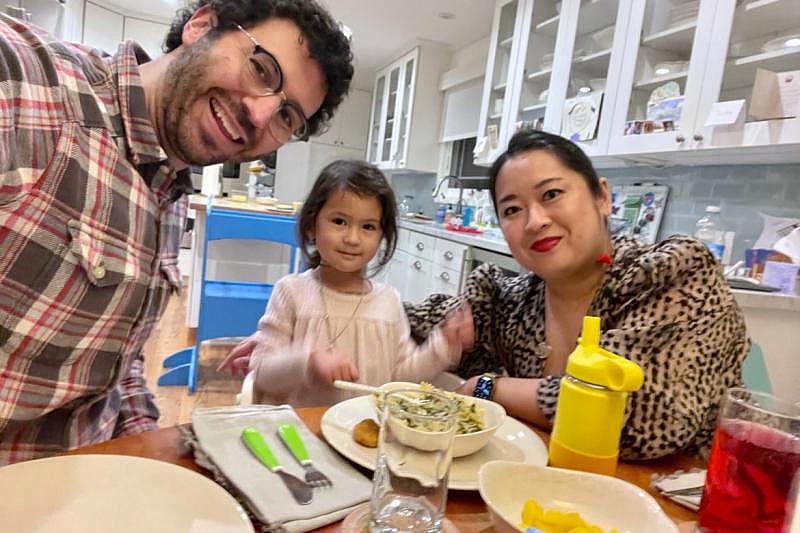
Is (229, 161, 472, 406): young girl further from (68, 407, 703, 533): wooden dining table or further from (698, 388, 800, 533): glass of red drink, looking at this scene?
(698, 388, 800, 533): glass of red drink

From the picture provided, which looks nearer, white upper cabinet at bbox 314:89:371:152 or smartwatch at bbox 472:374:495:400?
smartwatch at bbox 472:374:495:400

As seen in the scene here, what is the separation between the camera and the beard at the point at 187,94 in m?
0.99

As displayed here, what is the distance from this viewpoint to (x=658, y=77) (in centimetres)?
254

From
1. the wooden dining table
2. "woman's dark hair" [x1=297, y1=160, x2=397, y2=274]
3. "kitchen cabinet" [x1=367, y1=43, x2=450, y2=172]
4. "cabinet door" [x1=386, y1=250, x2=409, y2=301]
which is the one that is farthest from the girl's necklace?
"kitchen cabinet" [x1=367, y1=43, x2=450, y2=172]

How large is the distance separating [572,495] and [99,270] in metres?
0.71

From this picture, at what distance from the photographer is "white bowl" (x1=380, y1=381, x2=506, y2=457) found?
1.75 ft

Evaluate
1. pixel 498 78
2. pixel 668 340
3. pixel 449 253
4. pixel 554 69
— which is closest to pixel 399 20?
pixel 498 78

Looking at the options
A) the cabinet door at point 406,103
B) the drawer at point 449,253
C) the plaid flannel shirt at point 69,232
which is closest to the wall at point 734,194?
the drawer at point 449,253

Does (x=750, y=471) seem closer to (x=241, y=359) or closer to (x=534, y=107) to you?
(x=241, y=359)

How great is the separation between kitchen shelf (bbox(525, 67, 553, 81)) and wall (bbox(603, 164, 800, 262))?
3.28 ft

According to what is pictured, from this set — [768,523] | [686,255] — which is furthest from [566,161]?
Answer: [768,523]

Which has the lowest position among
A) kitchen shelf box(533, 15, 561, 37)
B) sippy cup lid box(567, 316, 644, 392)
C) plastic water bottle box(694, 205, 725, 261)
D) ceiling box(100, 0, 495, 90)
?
sippy cup lid box(567, 316, 644, 392)

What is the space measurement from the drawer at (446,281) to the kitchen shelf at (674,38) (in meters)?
1.61

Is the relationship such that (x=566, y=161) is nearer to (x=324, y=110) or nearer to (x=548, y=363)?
(x=548, y=363)
